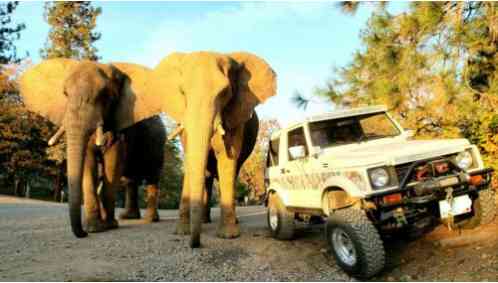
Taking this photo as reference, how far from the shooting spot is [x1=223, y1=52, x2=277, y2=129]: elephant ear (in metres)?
8.55

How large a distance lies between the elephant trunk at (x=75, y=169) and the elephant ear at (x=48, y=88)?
68.8 inches

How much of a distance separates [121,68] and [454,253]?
7.69 metres

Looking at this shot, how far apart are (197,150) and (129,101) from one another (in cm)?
312

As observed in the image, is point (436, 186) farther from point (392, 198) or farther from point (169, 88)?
point (169, 88)

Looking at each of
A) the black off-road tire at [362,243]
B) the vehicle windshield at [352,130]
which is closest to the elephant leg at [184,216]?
the vehicle windshield at [352,130]

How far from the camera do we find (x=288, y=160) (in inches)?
312

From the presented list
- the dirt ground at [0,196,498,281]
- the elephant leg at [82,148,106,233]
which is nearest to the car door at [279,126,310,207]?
the dirt ground at [0,196,498,281]

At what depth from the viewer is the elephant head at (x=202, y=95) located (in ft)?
22.9

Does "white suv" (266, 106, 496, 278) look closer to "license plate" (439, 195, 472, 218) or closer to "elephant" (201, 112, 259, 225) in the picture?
"license plate" (439, 195, 472, 218)

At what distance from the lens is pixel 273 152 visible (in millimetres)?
9086

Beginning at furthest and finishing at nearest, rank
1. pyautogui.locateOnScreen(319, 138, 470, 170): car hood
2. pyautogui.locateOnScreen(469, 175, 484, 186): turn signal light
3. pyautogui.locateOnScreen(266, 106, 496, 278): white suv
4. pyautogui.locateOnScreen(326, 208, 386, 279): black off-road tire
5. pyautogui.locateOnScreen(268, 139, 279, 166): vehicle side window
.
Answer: pyautogui.locateOnScreen(268, 139, 279, 166): vehicle side window < pyautogui.locateOnScreen(469, 175, 484, 186): turn signal light < pyautogui.locateOnScreen(319, 138, 470, 170): car hood < pyautogui.locateOnScreen(266, 106, 496, 278): white suv < pyautogui.locateOnScreen(326, 208, 386, 279): black off-road tire

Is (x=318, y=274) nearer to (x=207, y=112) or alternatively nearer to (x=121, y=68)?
(x=207, y=112)

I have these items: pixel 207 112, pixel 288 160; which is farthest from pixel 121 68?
pixel 288 160

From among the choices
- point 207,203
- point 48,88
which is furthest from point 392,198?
point 48,88
